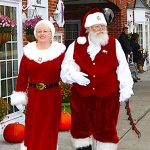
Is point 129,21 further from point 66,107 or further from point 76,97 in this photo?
point 76,97

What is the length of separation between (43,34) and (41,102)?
802mm

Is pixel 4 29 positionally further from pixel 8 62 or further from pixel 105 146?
pixel 105 146

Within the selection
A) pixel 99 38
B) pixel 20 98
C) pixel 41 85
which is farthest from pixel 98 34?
pixel 20 98

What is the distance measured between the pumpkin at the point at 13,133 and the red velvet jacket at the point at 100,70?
1.95 m

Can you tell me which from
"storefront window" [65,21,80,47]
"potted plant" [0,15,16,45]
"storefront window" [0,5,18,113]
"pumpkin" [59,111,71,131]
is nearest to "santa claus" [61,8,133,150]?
"potted plant" [0,15,16,45]

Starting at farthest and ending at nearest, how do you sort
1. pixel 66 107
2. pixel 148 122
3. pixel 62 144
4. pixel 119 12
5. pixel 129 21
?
1. pixel 129 21
2. pixel 119 12
3. pixel 148 122
4. pixel 66 107
5. pixel 62 144

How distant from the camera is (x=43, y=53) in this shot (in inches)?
212

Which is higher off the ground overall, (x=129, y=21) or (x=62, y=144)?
(x=129, y=21)

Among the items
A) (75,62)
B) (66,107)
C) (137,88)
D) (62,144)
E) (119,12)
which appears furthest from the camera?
(119,12)

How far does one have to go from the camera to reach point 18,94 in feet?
18.0

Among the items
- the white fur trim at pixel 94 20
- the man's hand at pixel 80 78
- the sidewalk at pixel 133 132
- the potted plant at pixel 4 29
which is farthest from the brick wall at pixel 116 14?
the man's hand at pixel 80 78

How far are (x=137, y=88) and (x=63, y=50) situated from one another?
28.0 ft

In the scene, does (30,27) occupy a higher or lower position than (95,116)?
higher

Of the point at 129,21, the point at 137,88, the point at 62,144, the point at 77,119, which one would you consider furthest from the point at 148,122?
the point at 129,21
